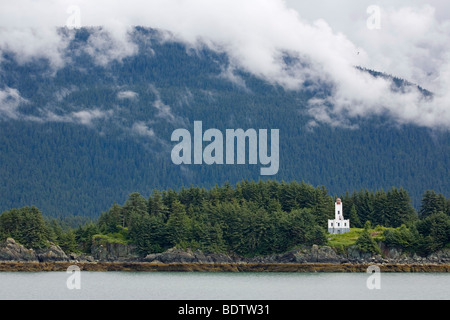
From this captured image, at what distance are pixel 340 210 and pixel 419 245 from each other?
17.9 metres

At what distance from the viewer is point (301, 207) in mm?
156250

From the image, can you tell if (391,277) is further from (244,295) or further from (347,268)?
(244,295)

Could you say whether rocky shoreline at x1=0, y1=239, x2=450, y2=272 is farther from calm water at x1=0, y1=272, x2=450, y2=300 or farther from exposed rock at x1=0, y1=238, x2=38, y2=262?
calm water at x1=0, y1=272, x2=450, y2=300

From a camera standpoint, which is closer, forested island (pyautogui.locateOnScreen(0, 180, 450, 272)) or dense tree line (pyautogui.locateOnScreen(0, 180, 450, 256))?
forested island (pyautogui.locateOnScreen(0, 180, 450, 272))

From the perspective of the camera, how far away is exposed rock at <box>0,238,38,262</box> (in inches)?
5487

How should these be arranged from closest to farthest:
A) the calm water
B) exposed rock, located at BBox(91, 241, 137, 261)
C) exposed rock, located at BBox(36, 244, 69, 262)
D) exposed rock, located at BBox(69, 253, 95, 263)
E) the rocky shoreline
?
the calm water
the rocky shoreline
exposed rock, located at BBox(36, 244, 69, 262)
exposed rock, located at BBox(69, 253, 95, 263)
exposed rock, located at BBox(91, 241, 137, 261)

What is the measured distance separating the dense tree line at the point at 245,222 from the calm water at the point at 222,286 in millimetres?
11956

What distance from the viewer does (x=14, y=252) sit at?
139750 millimetres

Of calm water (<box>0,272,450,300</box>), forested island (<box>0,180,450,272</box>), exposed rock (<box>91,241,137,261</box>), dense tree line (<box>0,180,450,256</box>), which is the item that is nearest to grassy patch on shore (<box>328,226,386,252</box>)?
forested island (<box>0,180,450,272</box>)
